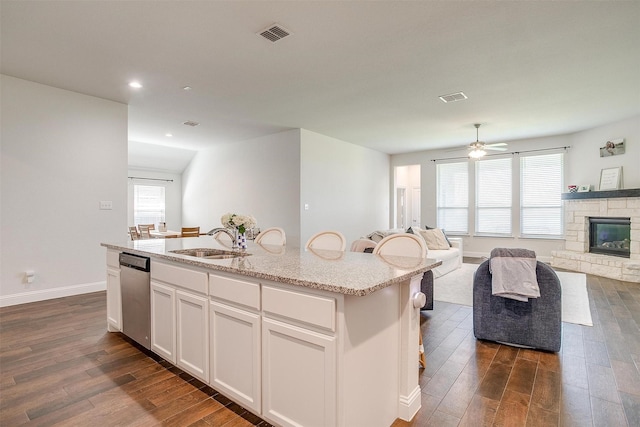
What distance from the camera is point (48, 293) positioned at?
4203 mm

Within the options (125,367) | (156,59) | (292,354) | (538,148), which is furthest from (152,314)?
(538,148)

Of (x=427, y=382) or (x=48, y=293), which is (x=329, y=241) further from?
(x=48, y=293)

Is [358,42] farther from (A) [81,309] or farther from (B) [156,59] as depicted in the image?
(A) [81,309]

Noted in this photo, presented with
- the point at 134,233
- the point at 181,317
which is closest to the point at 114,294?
the point at 181,317

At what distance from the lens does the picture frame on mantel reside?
→ 589cm

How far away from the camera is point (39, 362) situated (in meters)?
2.52

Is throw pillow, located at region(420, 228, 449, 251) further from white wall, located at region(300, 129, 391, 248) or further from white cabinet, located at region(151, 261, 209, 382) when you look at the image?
white cabinet, located at region(151, 261, 209, 382)

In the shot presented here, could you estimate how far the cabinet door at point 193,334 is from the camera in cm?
204

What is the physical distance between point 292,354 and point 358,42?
2747 millimetres

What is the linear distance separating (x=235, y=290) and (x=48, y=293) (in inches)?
153

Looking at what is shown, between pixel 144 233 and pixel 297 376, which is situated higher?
pixel 144 233

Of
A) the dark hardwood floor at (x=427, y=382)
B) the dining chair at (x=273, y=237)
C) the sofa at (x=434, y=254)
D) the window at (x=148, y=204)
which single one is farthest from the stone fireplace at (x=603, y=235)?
the window at (x=148, y=204)

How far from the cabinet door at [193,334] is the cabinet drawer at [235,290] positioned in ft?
0.49

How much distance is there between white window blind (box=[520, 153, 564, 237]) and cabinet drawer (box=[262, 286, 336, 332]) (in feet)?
24.8
